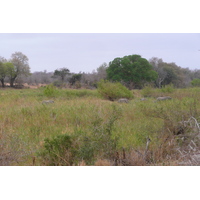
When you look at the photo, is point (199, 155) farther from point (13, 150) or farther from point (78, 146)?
point (13, 150)

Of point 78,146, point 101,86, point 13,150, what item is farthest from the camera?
point 101,86

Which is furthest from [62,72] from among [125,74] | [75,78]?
[125,74]

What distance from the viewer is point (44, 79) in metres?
47.1

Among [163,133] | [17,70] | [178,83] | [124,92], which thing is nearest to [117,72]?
[178,83]

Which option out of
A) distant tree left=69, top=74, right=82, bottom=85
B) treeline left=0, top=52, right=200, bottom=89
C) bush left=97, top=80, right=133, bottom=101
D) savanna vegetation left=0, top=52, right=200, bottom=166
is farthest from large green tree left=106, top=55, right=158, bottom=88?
savanna vegetation left=0, top=52, right=200, bottom=166

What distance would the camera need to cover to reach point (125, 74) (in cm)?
2983

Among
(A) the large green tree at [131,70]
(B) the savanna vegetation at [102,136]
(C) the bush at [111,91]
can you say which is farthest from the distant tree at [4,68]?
(B) the savanna vegetation at [102,136]

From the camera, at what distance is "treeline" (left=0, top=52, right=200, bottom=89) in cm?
2956

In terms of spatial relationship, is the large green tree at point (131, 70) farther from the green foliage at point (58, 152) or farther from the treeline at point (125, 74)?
the green foliage at point (58, 152)

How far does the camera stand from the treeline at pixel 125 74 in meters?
29.6

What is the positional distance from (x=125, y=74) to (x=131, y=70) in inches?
33.4

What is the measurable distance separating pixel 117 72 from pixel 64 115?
69.7 ft

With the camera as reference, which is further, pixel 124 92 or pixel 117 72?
pixel 117 72

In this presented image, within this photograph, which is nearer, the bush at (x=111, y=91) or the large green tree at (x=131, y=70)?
the bush at (x=111, y=91)
